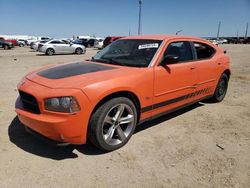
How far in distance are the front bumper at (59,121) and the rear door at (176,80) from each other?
1338 mm

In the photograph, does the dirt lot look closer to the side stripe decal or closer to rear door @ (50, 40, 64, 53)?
the side stripe decal

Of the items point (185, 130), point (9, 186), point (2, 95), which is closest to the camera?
point (9, 186)

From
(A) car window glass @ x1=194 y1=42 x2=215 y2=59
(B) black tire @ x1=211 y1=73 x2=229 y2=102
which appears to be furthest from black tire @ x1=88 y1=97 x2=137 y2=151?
(B) black tire @ x1=211 y1=73 x2=229 y2=102

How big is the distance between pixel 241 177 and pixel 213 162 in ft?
1.28

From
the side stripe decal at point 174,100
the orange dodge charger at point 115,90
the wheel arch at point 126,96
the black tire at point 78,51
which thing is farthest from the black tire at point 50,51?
the wheel arch at point 126,96

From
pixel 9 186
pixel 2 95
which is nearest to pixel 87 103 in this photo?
pixel 9 186

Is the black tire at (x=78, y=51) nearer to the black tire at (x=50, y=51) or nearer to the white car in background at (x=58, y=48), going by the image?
the white car in background at (x=58, y=48)

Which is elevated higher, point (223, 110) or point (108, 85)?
point (108, 85)

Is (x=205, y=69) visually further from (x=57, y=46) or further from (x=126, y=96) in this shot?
(x=57, y=46)

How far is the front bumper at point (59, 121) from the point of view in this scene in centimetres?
287

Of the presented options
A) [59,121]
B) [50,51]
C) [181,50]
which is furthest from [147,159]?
[50,51]

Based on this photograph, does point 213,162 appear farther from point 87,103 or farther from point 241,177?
point 87,103

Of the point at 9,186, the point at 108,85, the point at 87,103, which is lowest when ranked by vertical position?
the point at 9,186

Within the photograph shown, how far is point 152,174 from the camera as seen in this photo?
2875 millimetres
